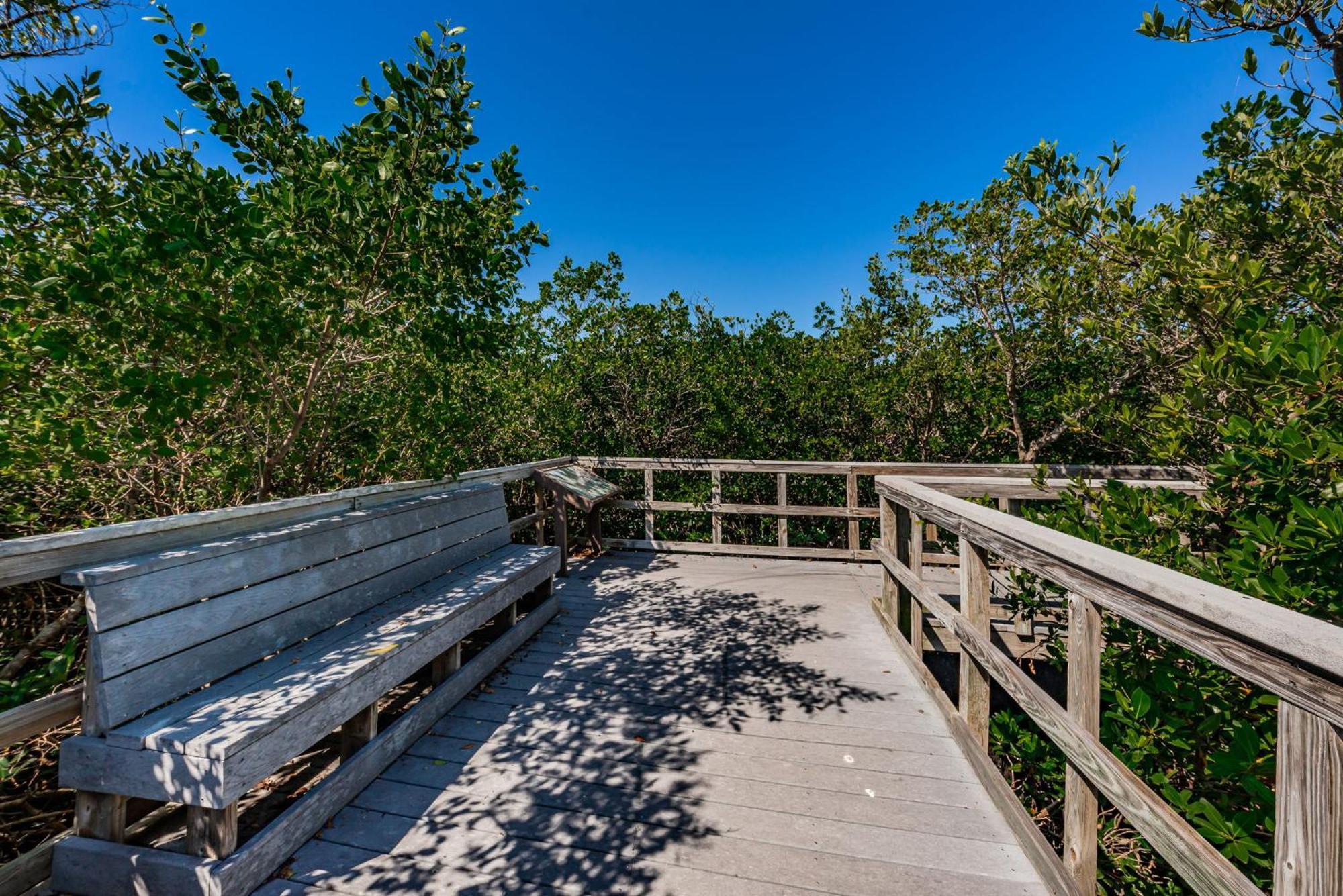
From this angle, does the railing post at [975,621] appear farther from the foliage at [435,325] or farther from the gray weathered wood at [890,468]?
the gray weathered wood at [890,468]

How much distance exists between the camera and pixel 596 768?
2547 mm

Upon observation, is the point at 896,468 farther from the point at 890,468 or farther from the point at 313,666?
the point at 313,666

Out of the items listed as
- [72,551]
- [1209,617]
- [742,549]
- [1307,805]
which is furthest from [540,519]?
[1307,805]

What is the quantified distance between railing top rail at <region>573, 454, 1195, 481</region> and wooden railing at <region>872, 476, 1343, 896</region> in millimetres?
1605

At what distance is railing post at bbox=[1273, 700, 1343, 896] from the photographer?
36.5 inches

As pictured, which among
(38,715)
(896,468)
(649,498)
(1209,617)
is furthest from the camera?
(649,498)

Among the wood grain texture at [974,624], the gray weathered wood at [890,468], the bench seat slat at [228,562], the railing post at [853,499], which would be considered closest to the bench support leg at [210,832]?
the bench seat slat at [228,562]

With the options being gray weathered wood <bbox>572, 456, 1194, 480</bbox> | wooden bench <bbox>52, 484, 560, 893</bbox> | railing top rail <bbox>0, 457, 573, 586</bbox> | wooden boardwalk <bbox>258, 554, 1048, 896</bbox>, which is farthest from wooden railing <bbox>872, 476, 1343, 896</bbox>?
railing top rail <bbox>0, 457, 573, 586</bbox>

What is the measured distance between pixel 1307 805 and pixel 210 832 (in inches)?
117

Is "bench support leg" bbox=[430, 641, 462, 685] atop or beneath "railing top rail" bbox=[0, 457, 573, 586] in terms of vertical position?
beneath

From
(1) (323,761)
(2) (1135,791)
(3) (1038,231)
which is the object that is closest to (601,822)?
(1) (323,761)

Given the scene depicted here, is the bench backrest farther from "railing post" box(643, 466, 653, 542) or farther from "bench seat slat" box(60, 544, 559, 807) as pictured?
"railing post" box(643, 466, 653, 542)

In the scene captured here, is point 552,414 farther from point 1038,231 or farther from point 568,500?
point 1038,231

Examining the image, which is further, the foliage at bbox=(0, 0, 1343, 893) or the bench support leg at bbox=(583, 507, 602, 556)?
the bench support leg at bbox=(583, 507, 602, 556)
